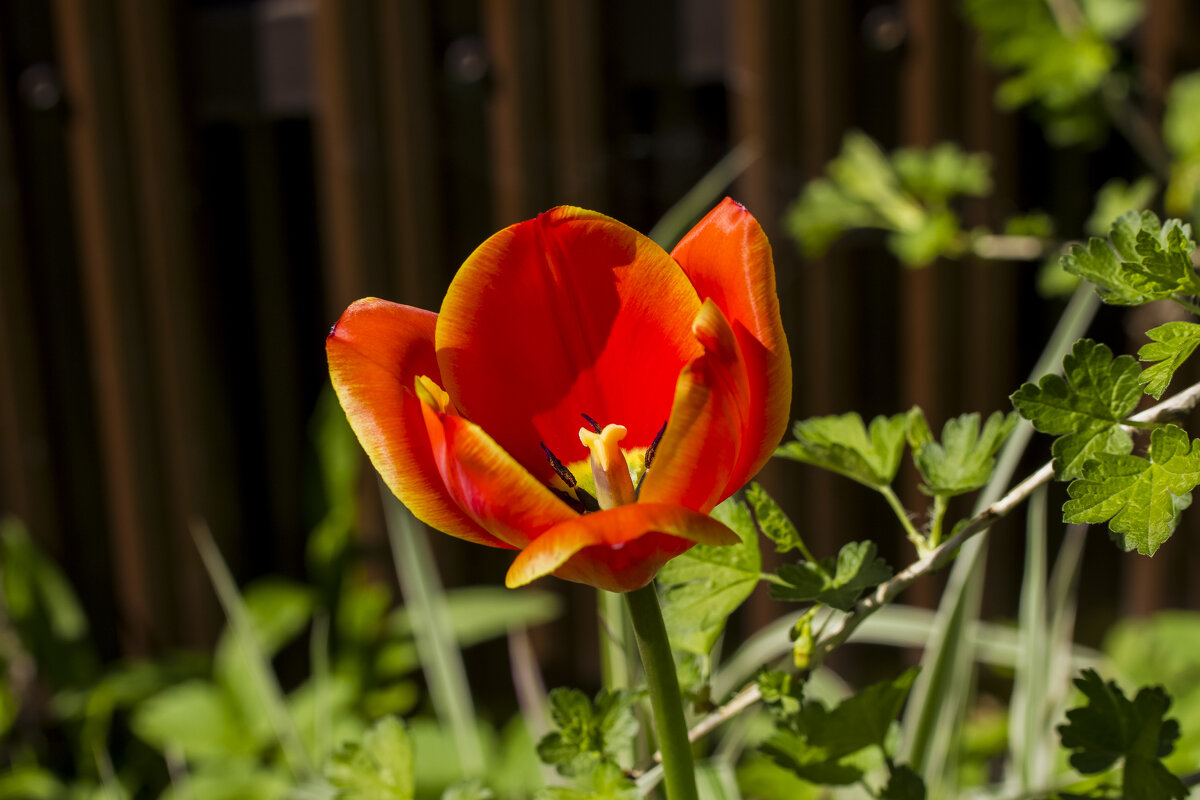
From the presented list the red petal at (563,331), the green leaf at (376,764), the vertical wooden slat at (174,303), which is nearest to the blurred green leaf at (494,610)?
the vertical wooden slat at (174,303)

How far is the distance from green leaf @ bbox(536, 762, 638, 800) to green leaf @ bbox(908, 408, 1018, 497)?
0.54 ft

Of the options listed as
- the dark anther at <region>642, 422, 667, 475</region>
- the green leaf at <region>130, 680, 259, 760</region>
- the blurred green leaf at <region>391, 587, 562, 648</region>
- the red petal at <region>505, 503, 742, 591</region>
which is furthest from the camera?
the blurred green leaf at <region>391, 587, 562, 648</region>

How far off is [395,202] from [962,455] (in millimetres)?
1550

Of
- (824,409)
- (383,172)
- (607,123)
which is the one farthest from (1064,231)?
(383,172)

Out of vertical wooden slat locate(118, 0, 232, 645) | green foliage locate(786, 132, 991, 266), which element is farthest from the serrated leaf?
vertical wooden slat locate(118, 0, 232, 645)

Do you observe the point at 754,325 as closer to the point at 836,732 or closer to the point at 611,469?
the point at 611,469

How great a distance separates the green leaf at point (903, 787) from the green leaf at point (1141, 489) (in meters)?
0.16

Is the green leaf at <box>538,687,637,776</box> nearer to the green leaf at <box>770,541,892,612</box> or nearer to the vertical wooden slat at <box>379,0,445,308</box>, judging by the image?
the green leaf at <box>770,541,892,612</box>

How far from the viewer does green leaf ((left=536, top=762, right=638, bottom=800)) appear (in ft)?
1.28

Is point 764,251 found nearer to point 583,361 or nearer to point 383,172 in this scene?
point 583,361

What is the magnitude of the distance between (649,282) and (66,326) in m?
1.97

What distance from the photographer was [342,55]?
178cm

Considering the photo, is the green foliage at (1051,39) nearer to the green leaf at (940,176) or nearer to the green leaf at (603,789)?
the green leaf at (940,176)

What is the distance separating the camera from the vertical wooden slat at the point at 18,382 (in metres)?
1.94
